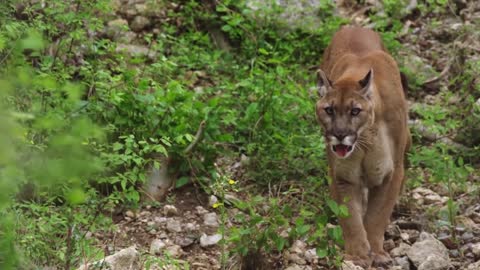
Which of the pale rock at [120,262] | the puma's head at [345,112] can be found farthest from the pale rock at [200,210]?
the pale rock at [120,262]

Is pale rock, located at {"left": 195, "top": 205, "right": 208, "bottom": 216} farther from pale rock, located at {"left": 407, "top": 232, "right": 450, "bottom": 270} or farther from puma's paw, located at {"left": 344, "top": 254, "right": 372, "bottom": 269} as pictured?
pale rock, located at {"left": 407, "top": 232, "right": 450, "bottom": 270}

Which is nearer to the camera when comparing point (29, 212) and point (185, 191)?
point (29, 212)

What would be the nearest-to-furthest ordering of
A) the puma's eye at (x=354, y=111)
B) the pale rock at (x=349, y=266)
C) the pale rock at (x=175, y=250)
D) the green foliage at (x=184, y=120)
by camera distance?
the green foliage at (x=184, y=120), the pale rock at (x=349, y=266), the pale rock at (x=175, y=250), the puma's eye at (x=354, y=111)

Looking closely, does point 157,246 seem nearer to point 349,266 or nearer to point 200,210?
point 200,210

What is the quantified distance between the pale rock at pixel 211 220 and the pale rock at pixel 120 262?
1.19 m

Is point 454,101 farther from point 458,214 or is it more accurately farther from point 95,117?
point 95,117

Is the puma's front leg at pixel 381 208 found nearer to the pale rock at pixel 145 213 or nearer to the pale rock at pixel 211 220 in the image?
the pale rock at pixel 211 220

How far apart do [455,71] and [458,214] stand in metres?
2.76

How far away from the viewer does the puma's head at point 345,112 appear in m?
5.78

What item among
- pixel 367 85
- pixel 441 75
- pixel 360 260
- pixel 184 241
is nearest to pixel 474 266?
pixel 360 260

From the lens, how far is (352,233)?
19.8ft

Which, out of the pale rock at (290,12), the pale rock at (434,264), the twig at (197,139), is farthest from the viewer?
the pale rock at (290,12)

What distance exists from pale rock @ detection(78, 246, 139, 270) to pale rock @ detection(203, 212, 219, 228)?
1189 millimetres

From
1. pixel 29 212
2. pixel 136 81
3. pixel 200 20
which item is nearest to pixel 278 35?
pixel 200 20
